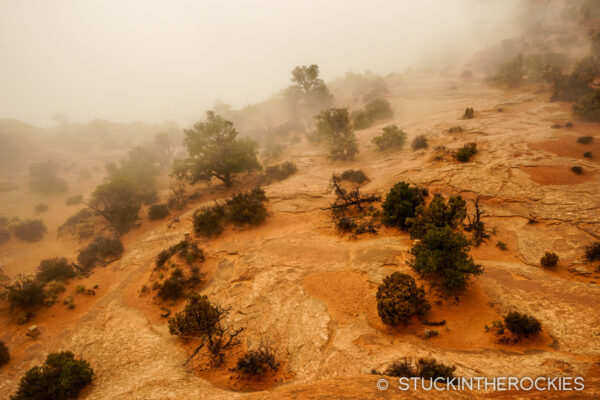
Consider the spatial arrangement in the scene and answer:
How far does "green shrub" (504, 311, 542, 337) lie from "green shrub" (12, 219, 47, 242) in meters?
34.1

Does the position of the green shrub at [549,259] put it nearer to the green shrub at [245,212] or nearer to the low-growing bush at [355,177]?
the low-growing bush at [355,177]

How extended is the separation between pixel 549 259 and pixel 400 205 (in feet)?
17.2

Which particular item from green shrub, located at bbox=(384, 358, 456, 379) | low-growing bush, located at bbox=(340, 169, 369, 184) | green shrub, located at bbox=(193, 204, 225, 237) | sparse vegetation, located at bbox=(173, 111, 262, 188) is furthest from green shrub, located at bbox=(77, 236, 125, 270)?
green shrub, located at bbox=(384, 358, 456, 379)

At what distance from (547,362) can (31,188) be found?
5239 centimetres

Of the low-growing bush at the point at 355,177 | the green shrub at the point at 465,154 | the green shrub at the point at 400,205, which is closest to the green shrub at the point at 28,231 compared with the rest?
the low-growing bush at the point at 355,177

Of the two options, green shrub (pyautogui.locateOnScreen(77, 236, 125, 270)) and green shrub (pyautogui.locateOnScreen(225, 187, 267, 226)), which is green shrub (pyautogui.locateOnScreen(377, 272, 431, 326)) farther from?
green shrub (pyautogui.locateOnScreen(77, 236, 125, 270))

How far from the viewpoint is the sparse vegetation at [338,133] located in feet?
81.9

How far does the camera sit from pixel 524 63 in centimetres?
3338

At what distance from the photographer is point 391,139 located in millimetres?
23656

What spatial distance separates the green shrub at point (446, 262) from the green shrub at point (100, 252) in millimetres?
18219

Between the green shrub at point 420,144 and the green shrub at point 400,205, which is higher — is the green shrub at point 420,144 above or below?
above

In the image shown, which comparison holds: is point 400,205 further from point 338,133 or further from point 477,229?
point 338,133

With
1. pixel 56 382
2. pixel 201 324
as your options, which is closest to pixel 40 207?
pixel 56 382

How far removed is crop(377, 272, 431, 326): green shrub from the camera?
6383 millimetres
